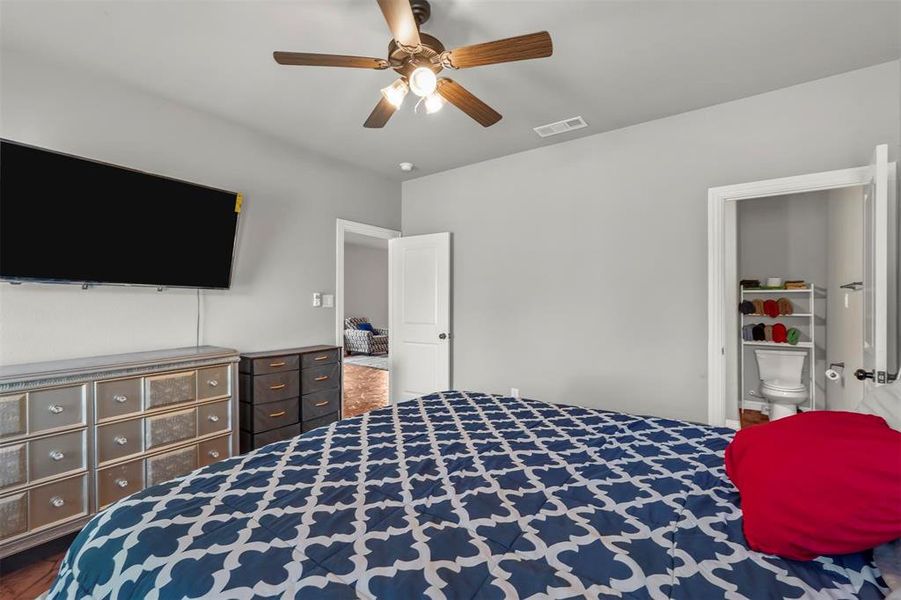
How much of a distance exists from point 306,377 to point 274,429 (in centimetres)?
45

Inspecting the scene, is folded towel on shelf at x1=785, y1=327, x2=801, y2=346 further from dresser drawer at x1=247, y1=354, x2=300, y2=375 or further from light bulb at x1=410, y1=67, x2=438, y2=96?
dresser drawer at x1=247, y1=354, x2=300, y2=375

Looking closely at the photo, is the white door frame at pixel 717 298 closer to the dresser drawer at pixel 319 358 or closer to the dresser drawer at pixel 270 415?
the dresser drawer at pixel 319 358

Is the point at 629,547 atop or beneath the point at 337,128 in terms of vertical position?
beneath

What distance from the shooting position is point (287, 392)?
3215 mm

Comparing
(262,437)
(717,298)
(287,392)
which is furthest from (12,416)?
(717,298)

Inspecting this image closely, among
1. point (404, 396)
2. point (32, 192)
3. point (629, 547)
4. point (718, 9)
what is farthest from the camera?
point (404, 396)

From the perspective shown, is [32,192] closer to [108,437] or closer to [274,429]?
[108,437]

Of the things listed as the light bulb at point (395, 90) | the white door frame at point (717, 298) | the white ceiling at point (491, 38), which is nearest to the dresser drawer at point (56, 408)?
the white ceiling at point (491, 38)

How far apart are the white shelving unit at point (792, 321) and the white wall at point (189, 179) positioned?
4113mm

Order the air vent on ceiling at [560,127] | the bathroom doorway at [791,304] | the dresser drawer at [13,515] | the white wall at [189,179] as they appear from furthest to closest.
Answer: the bathroom doorway at [791,304] → the air vent on ceiling at [560,127] → the white wall at [189,179] → the dresser drawer at [13,515]

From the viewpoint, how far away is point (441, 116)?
3119mm

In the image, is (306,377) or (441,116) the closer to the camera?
(441,116)

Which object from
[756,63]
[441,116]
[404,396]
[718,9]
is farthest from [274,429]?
[756,63]

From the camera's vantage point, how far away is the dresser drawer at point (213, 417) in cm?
263
